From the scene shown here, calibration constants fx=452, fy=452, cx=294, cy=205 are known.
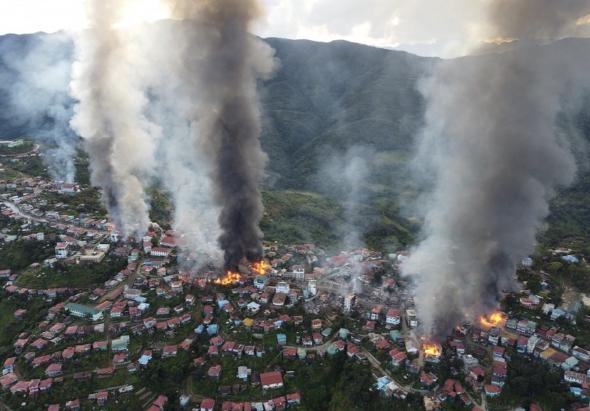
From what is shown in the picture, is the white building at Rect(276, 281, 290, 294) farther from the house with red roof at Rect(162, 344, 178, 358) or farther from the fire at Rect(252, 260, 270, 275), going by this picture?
the house with red roof at Rect(162, 344, 178, 358)

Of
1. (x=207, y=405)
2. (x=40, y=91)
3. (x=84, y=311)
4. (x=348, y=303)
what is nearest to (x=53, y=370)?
(x=84, y=311)

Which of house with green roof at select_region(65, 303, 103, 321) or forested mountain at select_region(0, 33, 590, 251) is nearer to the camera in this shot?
house with green roof at select_region(65, 303, 103, 321)

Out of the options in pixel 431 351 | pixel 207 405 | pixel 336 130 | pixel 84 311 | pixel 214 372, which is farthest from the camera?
pixel 336 130

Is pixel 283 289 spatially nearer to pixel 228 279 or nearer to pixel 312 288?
pixel 312 288

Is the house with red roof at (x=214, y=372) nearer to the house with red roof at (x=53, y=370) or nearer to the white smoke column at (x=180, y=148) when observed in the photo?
the house with red roof at (x=53, y=370)

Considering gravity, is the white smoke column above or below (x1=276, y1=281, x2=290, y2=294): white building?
above

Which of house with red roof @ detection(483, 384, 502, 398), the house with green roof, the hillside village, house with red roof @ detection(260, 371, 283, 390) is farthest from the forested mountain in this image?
house with red roof @ detection(483, 384, 502, 398)
